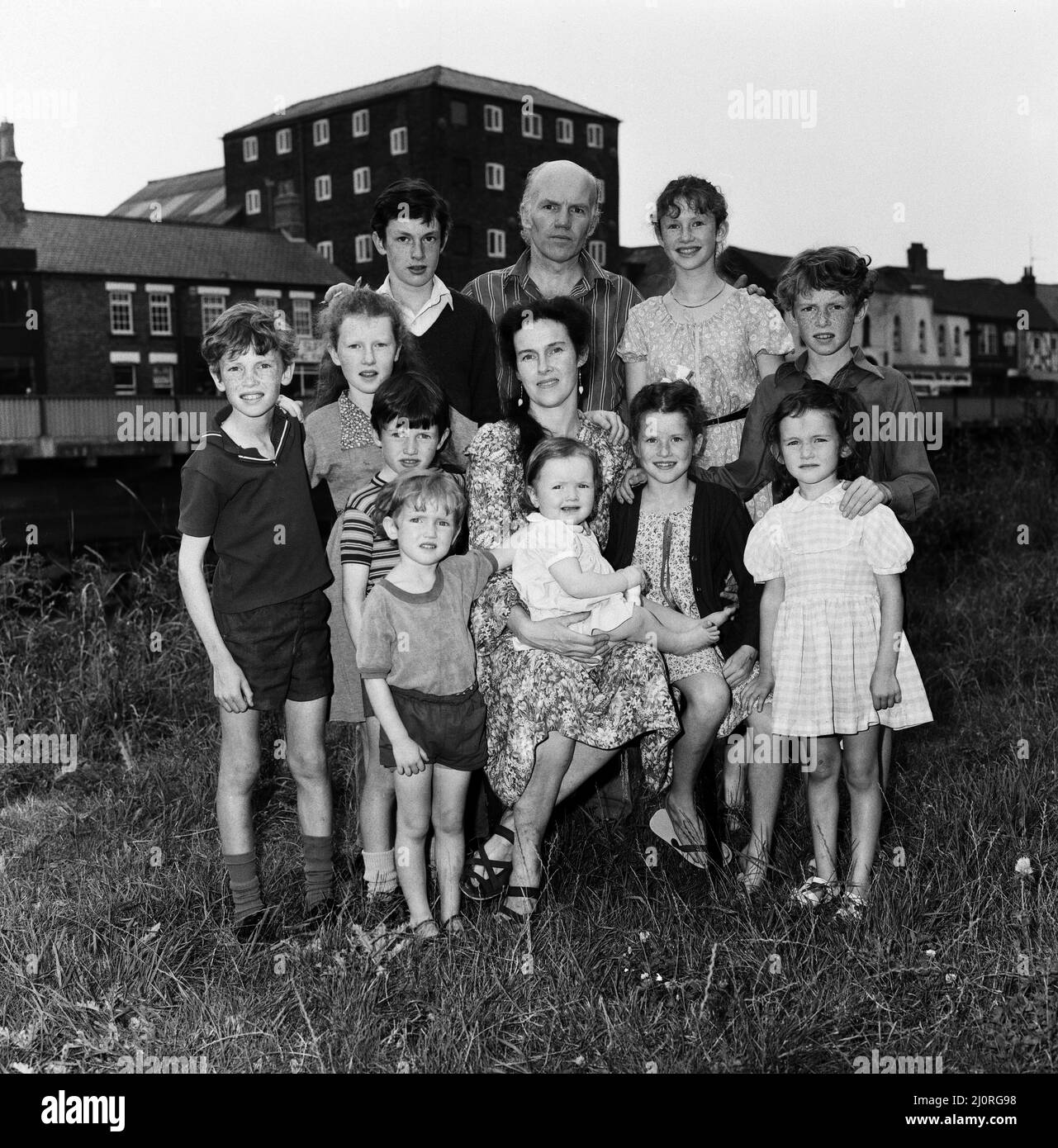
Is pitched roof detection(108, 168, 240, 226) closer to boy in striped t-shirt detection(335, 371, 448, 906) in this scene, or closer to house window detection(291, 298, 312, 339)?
house window detection(291, 298, 312, 339)

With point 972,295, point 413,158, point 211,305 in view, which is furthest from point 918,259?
point 211,305

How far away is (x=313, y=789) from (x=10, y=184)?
4638cm

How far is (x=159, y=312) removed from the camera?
45531 mm

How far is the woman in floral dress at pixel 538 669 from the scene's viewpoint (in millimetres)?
4012

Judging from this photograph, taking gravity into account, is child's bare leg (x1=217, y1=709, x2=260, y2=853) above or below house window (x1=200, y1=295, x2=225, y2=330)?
below

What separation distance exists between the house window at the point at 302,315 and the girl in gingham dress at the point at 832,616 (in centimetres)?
4638

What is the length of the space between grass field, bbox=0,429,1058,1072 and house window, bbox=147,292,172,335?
42.4 m

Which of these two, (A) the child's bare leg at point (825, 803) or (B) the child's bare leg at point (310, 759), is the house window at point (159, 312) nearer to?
(B) the child's bare leg at point (310, 759)

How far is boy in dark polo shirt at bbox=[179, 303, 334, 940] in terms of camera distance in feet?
13.0

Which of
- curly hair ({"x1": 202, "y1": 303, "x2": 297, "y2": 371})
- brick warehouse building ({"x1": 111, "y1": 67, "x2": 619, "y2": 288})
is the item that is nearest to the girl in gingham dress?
curly hair ({"x1": 202, "y1": 303, "x2": 297, "y2": 371})

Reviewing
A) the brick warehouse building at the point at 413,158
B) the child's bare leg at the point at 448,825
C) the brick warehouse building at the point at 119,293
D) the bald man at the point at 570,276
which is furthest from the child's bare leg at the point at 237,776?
the brick warehouse building at the point at 413,158

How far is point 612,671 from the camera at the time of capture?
407 centimetres

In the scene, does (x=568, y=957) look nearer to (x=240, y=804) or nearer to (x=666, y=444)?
(x=240, y=804)
